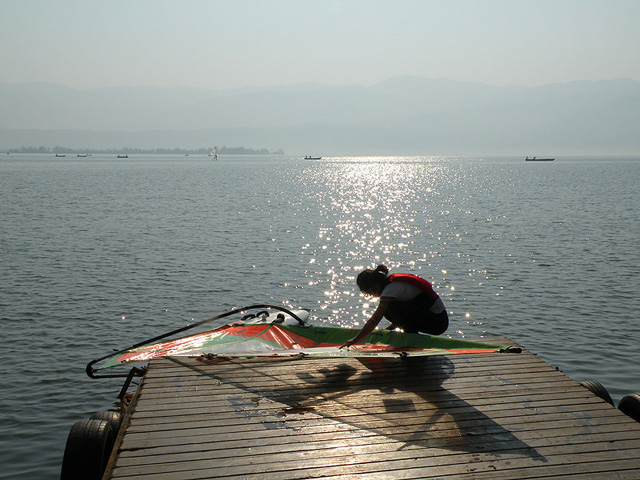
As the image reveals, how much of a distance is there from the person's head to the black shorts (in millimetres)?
634

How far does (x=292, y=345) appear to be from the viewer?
11.8m

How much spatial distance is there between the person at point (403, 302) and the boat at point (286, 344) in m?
0.22

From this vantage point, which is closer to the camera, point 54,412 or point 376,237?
point 54,412

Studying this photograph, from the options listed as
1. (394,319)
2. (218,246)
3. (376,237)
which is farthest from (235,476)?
(376,237)

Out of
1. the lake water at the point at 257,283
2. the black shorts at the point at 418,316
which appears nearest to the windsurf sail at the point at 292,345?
the black shorts at the point at 418,316

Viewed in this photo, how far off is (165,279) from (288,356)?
46.2ft

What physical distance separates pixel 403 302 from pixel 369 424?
333 cm

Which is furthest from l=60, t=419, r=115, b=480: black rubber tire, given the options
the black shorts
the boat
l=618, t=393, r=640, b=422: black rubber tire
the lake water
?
l=618, t=393, r=640, b=422: black rubber tire

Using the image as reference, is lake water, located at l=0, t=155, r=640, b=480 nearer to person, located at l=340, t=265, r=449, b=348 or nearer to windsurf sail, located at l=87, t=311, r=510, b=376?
windsurf sail, located at l=87, t=311, r=510, b=376

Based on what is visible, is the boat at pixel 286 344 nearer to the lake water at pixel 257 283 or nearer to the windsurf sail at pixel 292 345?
the windsurf sail at pixel 292 345

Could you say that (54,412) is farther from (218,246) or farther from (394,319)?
(218,246)

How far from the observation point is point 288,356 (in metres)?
10.4

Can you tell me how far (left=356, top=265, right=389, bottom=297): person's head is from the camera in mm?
9992

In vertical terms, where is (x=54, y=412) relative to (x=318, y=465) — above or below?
below
